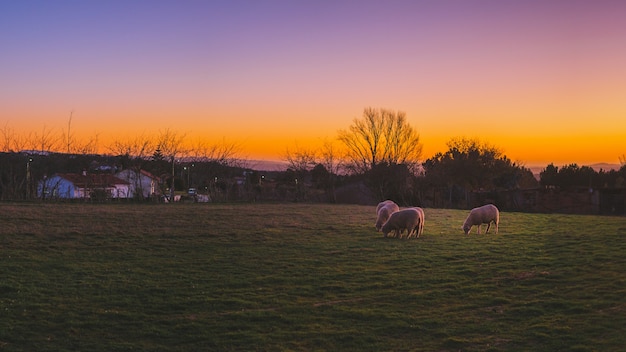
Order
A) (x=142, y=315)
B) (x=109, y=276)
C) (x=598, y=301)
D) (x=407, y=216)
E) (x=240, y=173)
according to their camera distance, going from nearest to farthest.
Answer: (x=142, y=315), (x=598, y=301), (x=109, y=276), (x=407, y=216), (x=240, y=173)

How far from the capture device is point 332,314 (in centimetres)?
928

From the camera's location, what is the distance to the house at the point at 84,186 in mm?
32750

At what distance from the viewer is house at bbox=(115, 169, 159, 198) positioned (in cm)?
3484

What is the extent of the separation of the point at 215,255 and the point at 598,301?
A: 9.13 m

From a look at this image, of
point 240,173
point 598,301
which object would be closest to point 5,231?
point 598,301

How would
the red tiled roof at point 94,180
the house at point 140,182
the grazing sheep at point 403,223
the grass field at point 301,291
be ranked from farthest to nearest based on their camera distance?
1. the house at point 140,182
2. the red tiled roof at point 94,180
3. the grazing sheep at point 403,223
4. the grass field at point 301,291

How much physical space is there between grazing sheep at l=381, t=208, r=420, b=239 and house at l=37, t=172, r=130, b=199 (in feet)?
68.0

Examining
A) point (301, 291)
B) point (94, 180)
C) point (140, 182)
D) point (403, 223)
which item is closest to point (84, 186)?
point (94, 180)

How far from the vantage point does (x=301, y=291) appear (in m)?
10.8

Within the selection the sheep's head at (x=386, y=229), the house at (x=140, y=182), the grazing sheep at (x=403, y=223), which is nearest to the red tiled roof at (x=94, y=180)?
the house at (x=140, y=182)

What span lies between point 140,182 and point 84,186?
11.1 feet

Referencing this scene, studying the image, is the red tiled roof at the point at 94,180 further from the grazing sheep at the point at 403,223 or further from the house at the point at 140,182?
the grazing sheep at the point at 403,223

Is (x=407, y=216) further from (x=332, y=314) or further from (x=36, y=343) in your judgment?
(x=36, y=343)

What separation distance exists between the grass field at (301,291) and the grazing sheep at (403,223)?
0.87m
